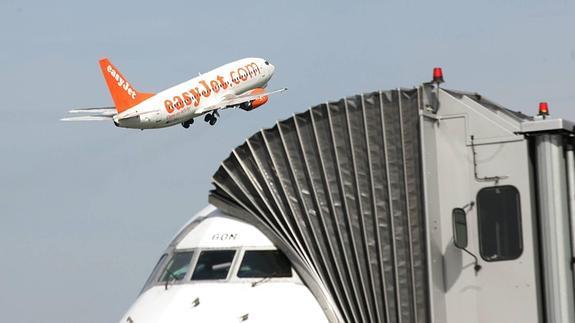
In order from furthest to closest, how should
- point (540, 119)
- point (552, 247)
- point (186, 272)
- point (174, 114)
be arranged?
point (174, 114), point (186, 272), point (540, 119), point (552, 247)

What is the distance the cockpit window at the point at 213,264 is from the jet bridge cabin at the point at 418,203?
21.2 inches

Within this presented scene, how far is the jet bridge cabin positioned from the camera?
522 inches

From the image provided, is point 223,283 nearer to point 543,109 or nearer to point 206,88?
point 543,109

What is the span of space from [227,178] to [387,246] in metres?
2.38

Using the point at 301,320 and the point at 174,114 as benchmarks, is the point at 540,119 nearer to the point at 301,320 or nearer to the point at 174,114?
the point at 301,320

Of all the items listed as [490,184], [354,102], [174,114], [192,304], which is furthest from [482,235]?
[174,114]

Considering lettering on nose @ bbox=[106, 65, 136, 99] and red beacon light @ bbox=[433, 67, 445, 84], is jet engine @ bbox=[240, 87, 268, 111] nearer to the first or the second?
lettering on nose @ bbox=[106, 65, 136, 99]

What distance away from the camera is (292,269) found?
14.7 metres

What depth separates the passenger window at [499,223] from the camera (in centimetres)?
1341

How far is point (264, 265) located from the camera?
1474 centimetres

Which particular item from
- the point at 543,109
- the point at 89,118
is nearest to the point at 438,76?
the point at 543,109

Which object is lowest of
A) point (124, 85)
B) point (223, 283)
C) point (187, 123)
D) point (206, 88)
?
point (223, 283)

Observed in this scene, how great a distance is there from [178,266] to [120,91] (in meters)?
28.3

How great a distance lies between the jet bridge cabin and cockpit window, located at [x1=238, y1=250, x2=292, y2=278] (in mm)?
132
